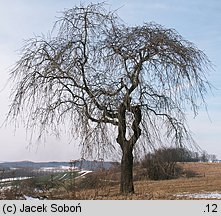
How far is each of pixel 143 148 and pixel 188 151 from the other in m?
1.54

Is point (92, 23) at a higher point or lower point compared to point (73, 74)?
higher

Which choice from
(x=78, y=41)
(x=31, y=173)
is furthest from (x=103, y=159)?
(x=78, y=41)

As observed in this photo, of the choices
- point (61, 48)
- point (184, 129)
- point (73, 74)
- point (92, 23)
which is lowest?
point (184, 129)

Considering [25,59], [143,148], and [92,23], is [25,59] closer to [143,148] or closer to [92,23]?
[92,23]

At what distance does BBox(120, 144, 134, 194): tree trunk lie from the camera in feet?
41.9

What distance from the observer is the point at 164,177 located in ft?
86.2

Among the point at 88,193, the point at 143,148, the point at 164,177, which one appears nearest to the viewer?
the point at 88,193

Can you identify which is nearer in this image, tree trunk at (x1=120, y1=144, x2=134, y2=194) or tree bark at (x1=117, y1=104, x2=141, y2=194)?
tree bark at (x1=117, y1=104, x2=141, y2=194)

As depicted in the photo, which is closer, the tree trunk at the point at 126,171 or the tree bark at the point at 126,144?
the tree bark at the point at 126,144

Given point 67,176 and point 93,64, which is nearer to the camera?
point 67,176

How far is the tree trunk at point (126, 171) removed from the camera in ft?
41.9

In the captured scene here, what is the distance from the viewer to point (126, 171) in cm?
1298

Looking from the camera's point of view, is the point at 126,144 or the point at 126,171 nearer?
the point at 126,144

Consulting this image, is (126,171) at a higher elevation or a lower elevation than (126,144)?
lower
